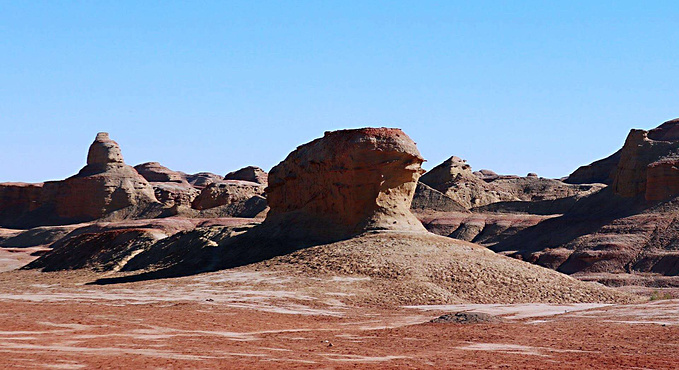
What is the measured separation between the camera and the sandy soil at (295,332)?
Answer: 15422mm

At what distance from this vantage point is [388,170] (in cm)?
3841

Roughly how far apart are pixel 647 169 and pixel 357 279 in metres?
36.8

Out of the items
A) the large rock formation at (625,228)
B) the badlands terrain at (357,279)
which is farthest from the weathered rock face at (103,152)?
the large rock formation at (625,228)

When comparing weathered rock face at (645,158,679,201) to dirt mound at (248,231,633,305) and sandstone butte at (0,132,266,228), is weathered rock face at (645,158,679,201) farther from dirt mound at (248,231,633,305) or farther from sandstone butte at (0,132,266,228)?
sandstone butte at (0,132,266,228)

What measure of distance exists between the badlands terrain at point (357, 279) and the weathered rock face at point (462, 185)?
992 centimetres

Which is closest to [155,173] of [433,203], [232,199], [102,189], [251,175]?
[251,175]

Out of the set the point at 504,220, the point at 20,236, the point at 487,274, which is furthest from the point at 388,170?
the point at 20,236

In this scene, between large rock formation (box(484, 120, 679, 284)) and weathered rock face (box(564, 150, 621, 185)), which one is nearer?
large rock formation (box(484, 120, 679, 284))

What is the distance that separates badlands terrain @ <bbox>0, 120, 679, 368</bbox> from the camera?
17.0 m

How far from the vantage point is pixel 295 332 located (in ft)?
68.2

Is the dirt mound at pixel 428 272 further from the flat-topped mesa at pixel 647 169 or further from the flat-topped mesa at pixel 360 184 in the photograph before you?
the flat-topped mesa at pixel 647 169

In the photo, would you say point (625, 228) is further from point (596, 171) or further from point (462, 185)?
point (596, 171)

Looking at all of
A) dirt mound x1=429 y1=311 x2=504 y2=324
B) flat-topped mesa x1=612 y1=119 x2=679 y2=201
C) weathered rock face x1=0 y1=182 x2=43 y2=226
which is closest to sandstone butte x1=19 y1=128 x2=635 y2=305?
dirt mound x1=429 y1=311 x2=504 y2=324

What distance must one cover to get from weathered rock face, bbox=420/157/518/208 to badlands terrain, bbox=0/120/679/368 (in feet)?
32.6
